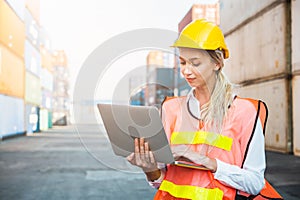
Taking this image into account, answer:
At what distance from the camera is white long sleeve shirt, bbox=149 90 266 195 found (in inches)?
61.6

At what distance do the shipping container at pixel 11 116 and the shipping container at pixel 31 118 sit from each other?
53.3 inches

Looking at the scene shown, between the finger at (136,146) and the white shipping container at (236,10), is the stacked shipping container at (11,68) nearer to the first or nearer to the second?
the white shipping container at (236,10)

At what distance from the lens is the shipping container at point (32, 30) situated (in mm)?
25297

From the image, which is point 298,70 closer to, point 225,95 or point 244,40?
point 244,40

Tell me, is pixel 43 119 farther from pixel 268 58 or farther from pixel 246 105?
pixel 246 105

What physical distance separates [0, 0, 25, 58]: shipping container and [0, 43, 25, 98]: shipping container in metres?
0.44

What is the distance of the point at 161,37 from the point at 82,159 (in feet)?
32.7

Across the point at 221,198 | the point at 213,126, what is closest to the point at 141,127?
the point at 213,126

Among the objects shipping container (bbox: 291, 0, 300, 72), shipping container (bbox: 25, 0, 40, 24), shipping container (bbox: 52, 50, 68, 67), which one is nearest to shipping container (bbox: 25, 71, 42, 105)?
shipping container (bbox: 25, 0, 40, 24)

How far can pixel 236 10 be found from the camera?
52.5ft

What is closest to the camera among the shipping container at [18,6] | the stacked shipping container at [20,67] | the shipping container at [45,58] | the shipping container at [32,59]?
the stacked shipping container at [20,67]

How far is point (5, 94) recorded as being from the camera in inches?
773

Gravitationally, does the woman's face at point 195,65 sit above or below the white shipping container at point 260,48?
below

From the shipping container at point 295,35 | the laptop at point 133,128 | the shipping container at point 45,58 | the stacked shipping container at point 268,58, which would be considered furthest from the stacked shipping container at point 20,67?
the laptop at point 133,128
